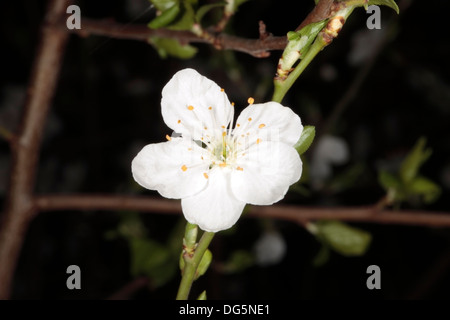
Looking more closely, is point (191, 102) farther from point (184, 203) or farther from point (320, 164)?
point (320, 164)

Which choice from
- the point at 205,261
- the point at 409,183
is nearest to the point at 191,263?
the point at 205,261

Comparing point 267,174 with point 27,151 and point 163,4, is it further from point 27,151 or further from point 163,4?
point 27,151

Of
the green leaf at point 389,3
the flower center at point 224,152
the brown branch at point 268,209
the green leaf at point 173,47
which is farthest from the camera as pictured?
the brown branch at point 268,209

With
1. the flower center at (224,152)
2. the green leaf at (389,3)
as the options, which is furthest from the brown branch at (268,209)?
the green leaf at (389,3)

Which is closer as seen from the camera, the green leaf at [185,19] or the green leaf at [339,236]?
the green leaf at [185,19]

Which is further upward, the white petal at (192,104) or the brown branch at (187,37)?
the brown branch at (187,37)

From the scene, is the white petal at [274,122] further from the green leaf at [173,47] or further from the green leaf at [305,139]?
the green leaf at [173,47]

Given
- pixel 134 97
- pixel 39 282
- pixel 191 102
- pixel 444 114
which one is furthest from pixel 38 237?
pixel 444 114
